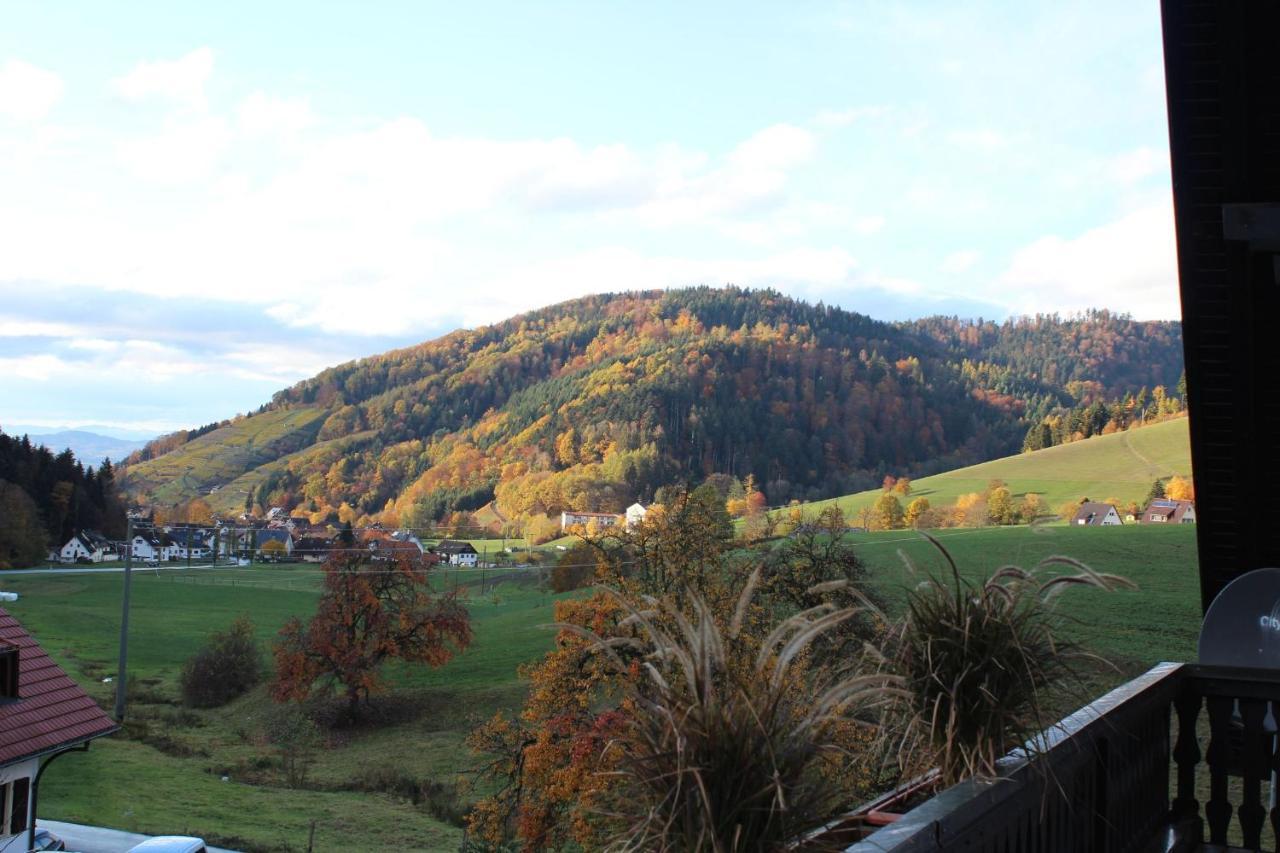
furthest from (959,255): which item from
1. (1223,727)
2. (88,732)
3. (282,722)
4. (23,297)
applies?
(23,297)

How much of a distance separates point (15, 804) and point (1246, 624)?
14472 millimetres

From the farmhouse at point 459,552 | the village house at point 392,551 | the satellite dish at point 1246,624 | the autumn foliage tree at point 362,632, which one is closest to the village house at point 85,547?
the farmhouse at point 459,552

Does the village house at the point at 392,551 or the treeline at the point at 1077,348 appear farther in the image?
the treeline at the point at 1077,348

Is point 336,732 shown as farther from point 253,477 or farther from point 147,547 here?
point 253,477

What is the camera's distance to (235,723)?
1160 inches

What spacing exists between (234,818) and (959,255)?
3530 cm

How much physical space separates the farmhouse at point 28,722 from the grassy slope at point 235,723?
19.2ft

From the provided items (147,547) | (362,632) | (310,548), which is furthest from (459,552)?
(147,547)

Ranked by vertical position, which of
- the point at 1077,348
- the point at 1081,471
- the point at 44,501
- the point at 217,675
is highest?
the point at 1077,348

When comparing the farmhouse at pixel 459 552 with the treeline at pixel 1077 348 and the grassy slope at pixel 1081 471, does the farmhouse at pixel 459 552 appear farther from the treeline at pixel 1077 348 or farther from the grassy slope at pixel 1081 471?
the treeline at pixel 1077 348

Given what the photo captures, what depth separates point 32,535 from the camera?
40.7 metres

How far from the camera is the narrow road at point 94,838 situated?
707 inches

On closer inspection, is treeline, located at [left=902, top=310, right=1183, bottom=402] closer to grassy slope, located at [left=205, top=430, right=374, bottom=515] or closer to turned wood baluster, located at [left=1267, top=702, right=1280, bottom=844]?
grassy slope, located at [left=205, top=430, right=374, bottom=515]

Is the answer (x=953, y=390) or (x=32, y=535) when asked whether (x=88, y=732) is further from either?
(x=953, y=390)
